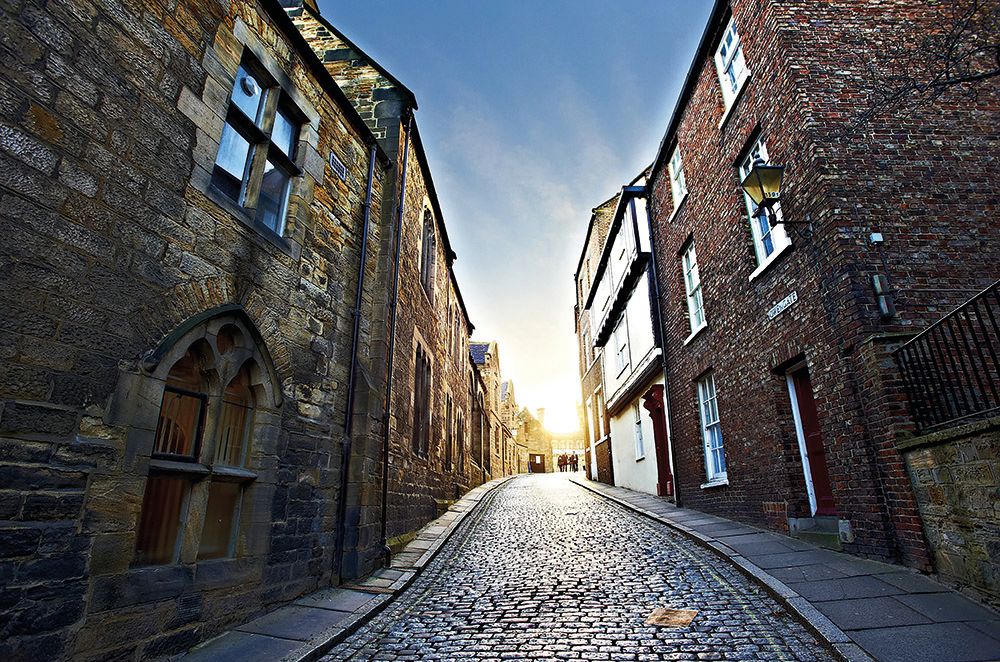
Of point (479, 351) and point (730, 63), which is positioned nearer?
point (730, 63)

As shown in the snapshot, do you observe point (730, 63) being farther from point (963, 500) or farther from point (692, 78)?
point (963, 500)

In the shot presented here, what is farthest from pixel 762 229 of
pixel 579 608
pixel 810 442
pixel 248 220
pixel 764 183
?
pixel 248 220

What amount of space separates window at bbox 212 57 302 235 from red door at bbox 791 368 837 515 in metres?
7.64

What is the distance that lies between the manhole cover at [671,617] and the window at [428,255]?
7974 mm

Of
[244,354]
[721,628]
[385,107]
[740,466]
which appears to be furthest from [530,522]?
[385,107]

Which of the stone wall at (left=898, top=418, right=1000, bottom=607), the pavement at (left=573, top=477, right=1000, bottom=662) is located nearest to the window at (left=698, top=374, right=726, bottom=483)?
the pavement at (left=573, top=477, right=1000, bottom=662)

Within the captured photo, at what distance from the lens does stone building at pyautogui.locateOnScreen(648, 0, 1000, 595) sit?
239 inches

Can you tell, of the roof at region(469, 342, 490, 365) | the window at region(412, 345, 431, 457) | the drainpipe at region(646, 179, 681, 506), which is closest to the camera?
the window at region(412, 345, 431, 457)

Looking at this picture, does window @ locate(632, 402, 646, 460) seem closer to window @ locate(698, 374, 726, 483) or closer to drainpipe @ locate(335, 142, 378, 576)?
window @ locate(698, 374, 726, 483)

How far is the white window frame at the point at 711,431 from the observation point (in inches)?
418

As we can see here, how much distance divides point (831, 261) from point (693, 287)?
206 inches

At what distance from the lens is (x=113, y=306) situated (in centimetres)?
383

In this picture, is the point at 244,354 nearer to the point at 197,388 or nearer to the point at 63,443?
the point at 197,388

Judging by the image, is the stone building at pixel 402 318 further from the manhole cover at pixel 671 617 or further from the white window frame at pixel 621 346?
the white window frame at pixel 621 346
